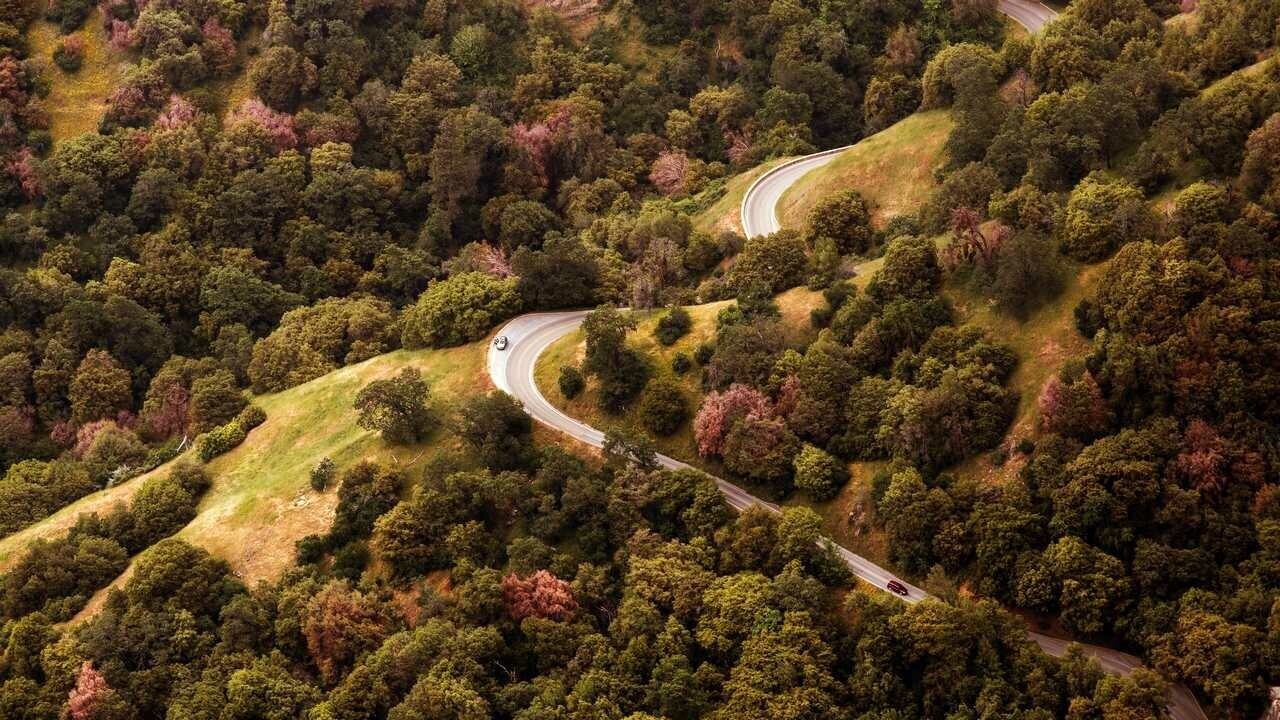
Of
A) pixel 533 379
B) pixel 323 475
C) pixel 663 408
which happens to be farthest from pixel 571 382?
pixel 323 475

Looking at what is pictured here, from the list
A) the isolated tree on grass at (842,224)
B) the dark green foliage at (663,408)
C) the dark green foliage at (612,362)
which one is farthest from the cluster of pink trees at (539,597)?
the isolated tree on grass at (842,224)

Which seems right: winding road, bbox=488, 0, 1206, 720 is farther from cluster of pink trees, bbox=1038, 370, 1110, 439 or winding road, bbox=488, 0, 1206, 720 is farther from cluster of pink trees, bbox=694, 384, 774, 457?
cluster of pink trees, bbox=1038, 370, 1110, 439

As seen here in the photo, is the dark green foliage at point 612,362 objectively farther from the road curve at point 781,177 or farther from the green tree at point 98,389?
the green tree at point 98,389

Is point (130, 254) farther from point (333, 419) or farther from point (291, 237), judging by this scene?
point (333, 419)

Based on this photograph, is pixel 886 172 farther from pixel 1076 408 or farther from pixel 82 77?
pixel 82 77

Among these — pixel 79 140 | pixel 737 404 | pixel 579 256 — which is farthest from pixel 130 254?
pixel 737 404

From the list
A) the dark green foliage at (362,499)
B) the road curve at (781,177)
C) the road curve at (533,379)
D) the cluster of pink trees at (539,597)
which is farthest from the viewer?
the road curve at (781,177)
